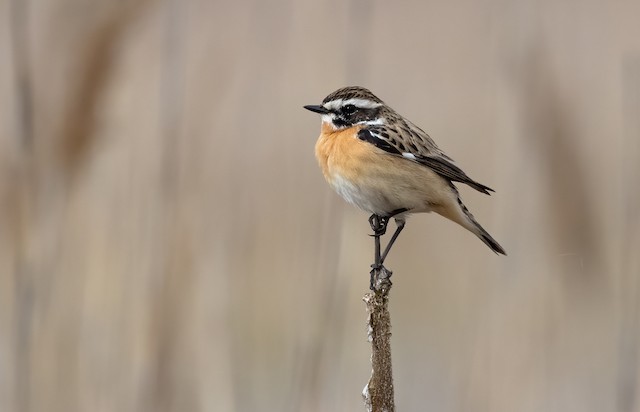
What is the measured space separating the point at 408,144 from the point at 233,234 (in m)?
0.73

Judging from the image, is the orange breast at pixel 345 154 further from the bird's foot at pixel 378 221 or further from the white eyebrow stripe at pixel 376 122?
the bird's foot at pixel 378 221

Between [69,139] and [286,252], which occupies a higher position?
[69,139]

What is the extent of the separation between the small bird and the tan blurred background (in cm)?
12

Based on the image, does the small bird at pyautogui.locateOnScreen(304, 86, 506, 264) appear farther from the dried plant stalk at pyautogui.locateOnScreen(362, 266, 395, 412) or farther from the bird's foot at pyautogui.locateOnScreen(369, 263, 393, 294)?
the dried plant stalk at pyautogui.locateOnScreen(362, 266, 395, 412)

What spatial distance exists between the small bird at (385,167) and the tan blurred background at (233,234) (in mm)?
117

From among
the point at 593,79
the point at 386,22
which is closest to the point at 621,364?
the point at 593,79

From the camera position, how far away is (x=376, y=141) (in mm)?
3609

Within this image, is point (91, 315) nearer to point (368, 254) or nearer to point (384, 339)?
point (368, 254)

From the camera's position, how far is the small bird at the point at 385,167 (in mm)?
3441

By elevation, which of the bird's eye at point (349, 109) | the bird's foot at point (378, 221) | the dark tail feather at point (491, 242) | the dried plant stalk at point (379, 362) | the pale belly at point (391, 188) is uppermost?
the bird's eye at point (349, 109)

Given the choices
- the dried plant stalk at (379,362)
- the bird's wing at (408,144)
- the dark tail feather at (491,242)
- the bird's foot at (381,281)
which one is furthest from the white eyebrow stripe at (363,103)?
the dried plant stalk at (379,362)

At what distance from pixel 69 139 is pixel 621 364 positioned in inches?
73.0

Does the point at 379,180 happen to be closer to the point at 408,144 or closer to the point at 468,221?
the point at 408,144

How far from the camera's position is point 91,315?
3668mm
